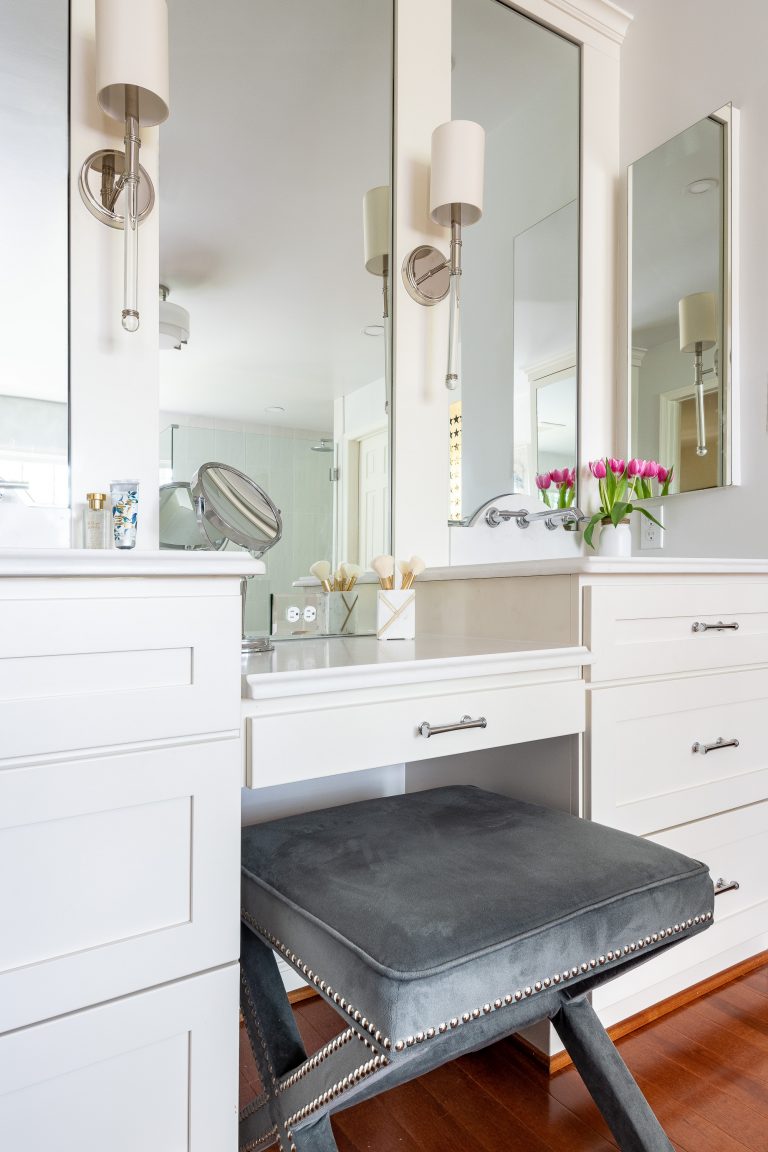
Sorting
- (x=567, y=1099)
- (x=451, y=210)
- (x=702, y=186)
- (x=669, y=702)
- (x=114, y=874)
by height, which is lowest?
(x=567, y=1099)

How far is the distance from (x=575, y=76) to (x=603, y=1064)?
2.55 metres

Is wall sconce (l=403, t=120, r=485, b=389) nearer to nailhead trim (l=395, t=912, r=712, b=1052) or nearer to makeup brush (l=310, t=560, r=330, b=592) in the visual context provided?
makeup brush (l=310, t=560, r=330, b=592)

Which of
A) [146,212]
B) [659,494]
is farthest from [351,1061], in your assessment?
[659,494]

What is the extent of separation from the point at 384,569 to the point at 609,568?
0.48 m

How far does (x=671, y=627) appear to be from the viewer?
1492 millimetres

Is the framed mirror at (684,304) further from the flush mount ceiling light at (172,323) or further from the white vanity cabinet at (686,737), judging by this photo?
the flush mount ceiling light at (172,323)

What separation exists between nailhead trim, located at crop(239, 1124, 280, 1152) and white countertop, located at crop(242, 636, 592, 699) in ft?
1.93

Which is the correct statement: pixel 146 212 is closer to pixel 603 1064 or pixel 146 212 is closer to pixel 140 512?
pixel 140 512

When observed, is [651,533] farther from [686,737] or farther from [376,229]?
[376,229]

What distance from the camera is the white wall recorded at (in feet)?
6.39

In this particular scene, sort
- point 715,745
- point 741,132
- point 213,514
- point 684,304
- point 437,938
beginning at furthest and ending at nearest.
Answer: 1. point 684,304
2. point 741,132
3. point 715,745
4. point 213,514
5. point 437,938

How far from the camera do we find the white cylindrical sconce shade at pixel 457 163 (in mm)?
1715

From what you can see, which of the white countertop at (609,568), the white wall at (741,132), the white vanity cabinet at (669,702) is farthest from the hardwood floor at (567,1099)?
the white wall at (741,132)

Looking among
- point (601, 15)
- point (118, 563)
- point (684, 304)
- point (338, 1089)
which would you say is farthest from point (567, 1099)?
point (601, 15)
